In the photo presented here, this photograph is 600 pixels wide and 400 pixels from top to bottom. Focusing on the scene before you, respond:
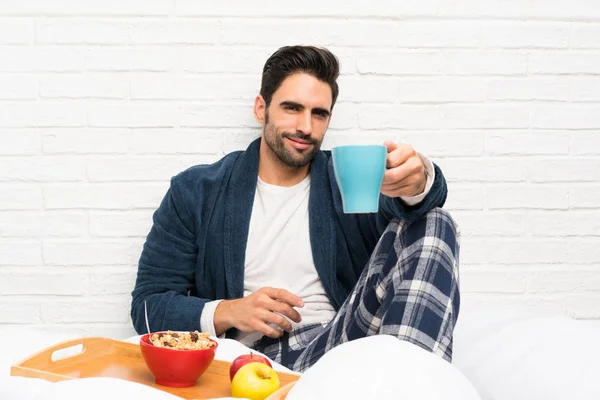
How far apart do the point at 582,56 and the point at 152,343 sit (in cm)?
162

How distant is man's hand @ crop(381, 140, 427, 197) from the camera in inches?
54.5

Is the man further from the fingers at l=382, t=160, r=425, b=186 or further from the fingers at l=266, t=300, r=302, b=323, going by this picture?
the fingers at l=382, t=160, r=425, b=186

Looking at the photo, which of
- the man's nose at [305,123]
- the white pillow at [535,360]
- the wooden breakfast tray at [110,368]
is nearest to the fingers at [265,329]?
the wooden breakfast tray at [110,368]

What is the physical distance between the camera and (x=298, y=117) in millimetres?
2016

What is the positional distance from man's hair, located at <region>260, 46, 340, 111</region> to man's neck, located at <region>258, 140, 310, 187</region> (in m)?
0.15

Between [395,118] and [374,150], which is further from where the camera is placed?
[395,118]

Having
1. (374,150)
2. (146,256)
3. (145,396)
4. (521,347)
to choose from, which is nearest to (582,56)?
(521,347)

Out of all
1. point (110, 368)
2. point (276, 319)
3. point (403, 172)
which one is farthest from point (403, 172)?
point (110, 368)

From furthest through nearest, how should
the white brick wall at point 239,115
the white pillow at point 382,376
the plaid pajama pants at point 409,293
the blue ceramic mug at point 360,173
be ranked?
the white brick wall at point 239,115 < the plaid pajama pants at point 409,293 < the blue ceramic mug at point 360,173 < the white pillow at point 382,376

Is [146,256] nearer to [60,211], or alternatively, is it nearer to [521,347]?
[60,211]

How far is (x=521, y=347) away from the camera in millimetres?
1581

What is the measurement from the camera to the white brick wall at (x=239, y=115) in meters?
2.10

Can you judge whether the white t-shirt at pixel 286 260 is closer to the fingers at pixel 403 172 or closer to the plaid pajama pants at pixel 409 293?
the plaid pajama pants at pixel 409 293

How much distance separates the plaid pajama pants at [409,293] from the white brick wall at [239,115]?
2.07ft
